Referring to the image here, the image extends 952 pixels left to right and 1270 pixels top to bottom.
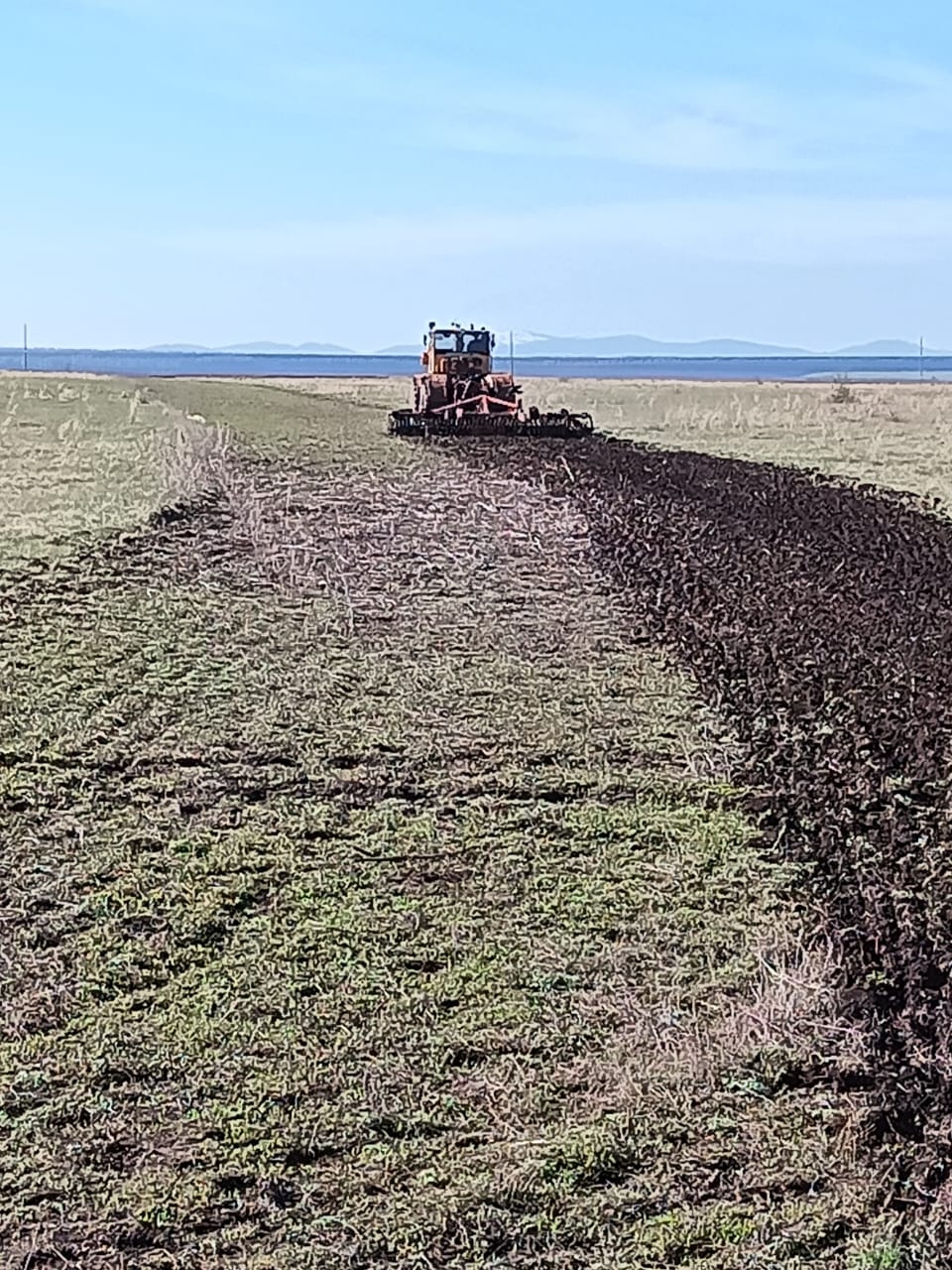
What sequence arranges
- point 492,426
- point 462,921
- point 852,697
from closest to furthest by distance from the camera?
point 462,921, point 852,697, point 492,426

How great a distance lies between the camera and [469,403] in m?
31.5

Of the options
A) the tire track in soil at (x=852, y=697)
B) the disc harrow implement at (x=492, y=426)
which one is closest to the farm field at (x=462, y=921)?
the tire track in soil at (x=852, y=697)

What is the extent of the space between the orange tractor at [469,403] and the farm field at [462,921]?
1743 centimetres

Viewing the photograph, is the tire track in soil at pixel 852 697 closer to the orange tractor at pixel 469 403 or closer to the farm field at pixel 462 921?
the farm field at pixel 462 921

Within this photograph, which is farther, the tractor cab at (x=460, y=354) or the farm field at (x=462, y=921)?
the tractor cab at (x=460, y=354)

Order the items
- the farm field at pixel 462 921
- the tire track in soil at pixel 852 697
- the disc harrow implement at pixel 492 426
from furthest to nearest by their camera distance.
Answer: the disc harrow implement at pixel 492 426 → the tire track in soil at pixel 852 697 → the farm field at pixel 462 921

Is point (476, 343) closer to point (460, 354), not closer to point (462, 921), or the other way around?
point (460, 354)

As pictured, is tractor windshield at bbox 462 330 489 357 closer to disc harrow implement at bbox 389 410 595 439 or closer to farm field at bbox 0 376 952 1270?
disc harrow implement at bbox 389 410 595 439

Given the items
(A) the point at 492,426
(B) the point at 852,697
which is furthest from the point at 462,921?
(A) the point at 492,426

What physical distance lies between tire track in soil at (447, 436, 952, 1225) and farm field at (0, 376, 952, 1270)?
28 mm

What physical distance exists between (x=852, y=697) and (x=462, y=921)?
12.6 feet

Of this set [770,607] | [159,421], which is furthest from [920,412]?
[770,607]

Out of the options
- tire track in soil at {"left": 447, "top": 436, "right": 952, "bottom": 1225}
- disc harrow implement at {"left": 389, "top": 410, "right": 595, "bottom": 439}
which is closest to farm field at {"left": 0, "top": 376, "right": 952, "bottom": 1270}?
tire track in soil at {"left": 447, "top": 436, "right": 952, "bottom": 1225}

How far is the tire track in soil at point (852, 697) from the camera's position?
457cm
